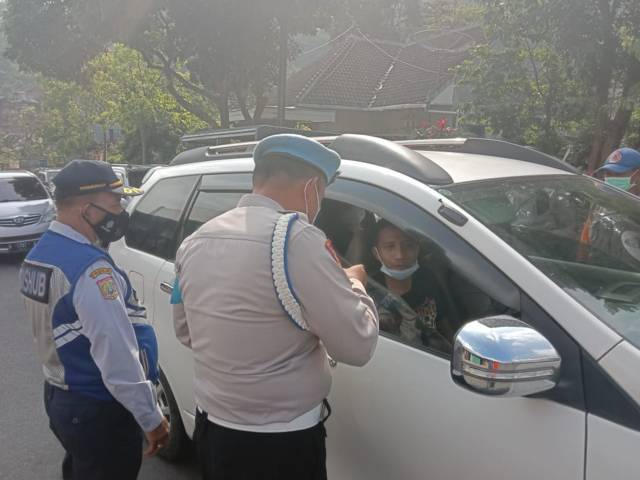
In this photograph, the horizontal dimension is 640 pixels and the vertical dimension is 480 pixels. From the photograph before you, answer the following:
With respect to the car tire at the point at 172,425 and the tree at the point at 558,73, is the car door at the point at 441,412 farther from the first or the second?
the tree at the point at 558,73

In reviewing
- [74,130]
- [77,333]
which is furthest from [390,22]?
[77,333]

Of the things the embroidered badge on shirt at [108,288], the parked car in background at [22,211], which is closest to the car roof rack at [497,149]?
the embroidered badge on shirt at [108,288]

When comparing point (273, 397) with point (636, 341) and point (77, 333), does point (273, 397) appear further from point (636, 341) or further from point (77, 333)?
point (636, 341)

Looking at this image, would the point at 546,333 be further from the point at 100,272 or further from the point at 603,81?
the point at 603,81

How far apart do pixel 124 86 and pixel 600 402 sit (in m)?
27.3

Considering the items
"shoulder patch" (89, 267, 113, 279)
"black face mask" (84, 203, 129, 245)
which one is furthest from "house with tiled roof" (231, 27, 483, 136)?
"shoulder patch" (89, 267, 113, 279)

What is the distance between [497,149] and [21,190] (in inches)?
434

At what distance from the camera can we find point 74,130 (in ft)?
134

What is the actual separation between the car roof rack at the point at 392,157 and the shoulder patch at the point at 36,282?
3.95 ft

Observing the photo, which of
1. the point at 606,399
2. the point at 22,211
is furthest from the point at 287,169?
the point at 22,211

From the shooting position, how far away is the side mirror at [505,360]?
4.89ft

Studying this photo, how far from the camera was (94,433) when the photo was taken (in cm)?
216

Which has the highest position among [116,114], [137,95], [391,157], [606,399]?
[391,157]

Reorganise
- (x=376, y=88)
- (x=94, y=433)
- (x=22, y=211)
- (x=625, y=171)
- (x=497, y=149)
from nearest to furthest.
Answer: (x=94, y=433), (x=497, y=149), (x=625, y=171), (x=22, y=211), (x=376, y=88)
